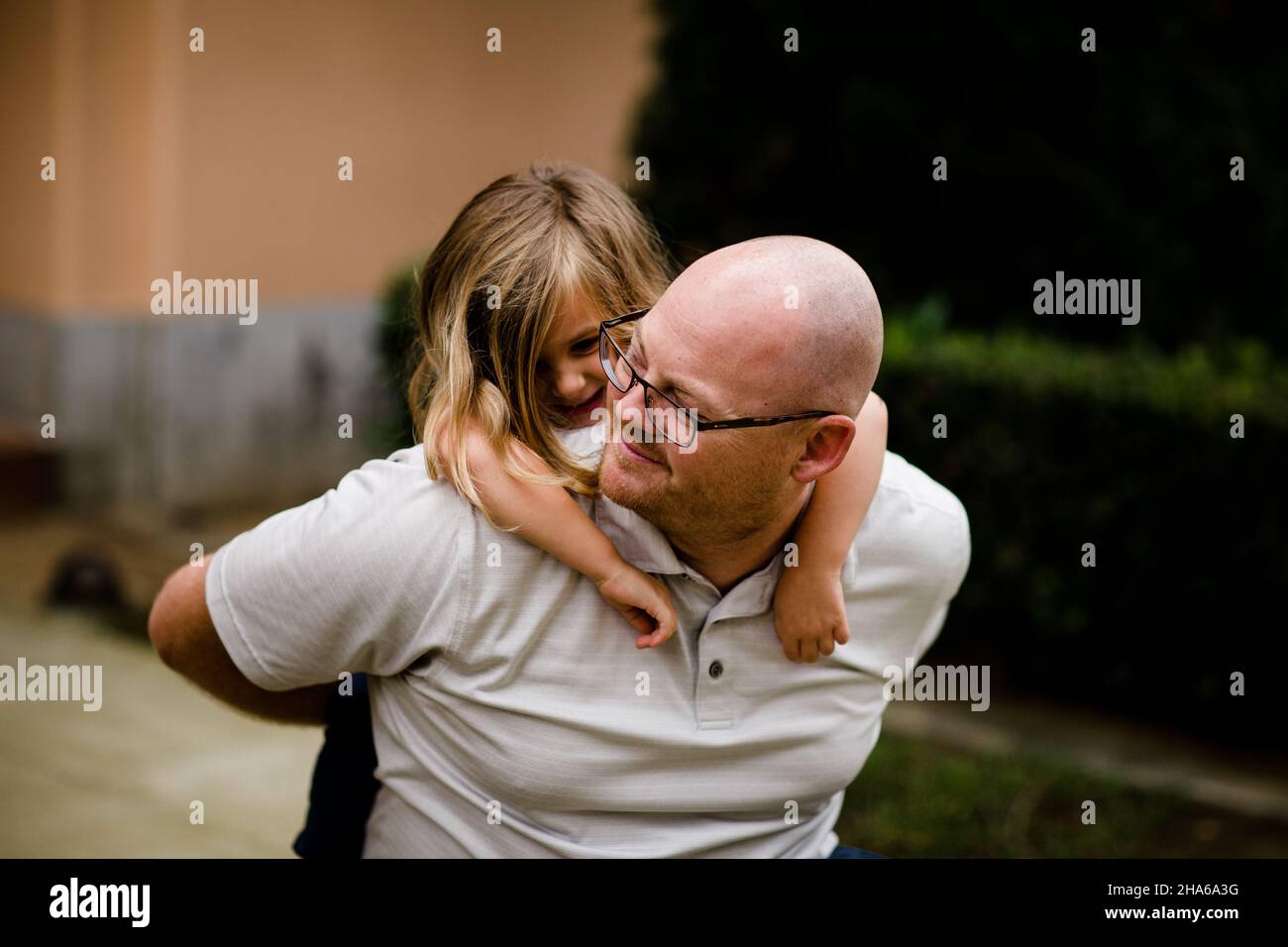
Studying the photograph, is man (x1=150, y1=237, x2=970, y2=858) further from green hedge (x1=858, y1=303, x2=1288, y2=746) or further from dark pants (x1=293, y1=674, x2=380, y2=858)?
green hedge (x1=858, y1=303, x2=1288, y2=746)

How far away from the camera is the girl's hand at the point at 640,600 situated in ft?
6.60

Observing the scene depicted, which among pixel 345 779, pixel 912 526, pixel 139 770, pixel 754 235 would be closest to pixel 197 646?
pixel 345 779

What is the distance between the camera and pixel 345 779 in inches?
90.0

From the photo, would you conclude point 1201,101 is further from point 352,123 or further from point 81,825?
point 81,825

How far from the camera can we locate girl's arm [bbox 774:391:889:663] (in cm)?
210

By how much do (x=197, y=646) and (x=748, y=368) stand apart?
953 millimetres

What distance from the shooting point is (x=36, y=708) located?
532cm

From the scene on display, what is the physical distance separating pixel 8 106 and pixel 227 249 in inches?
56.5

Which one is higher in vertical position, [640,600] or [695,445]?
[695,445]

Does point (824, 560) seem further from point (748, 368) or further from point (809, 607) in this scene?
point (748, 368)

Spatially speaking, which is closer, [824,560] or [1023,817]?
[824,560]

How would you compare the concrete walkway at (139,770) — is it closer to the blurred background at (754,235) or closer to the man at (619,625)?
the blurred background at (754,235)

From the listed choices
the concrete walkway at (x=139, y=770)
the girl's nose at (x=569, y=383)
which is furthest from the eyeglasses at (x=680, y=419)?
the concrete walkway at (x=139, y=770)

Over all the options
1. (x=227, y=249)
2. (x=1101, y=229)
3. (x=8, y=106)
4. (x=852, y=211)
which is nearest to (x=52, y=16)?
(x=8, y=106)
